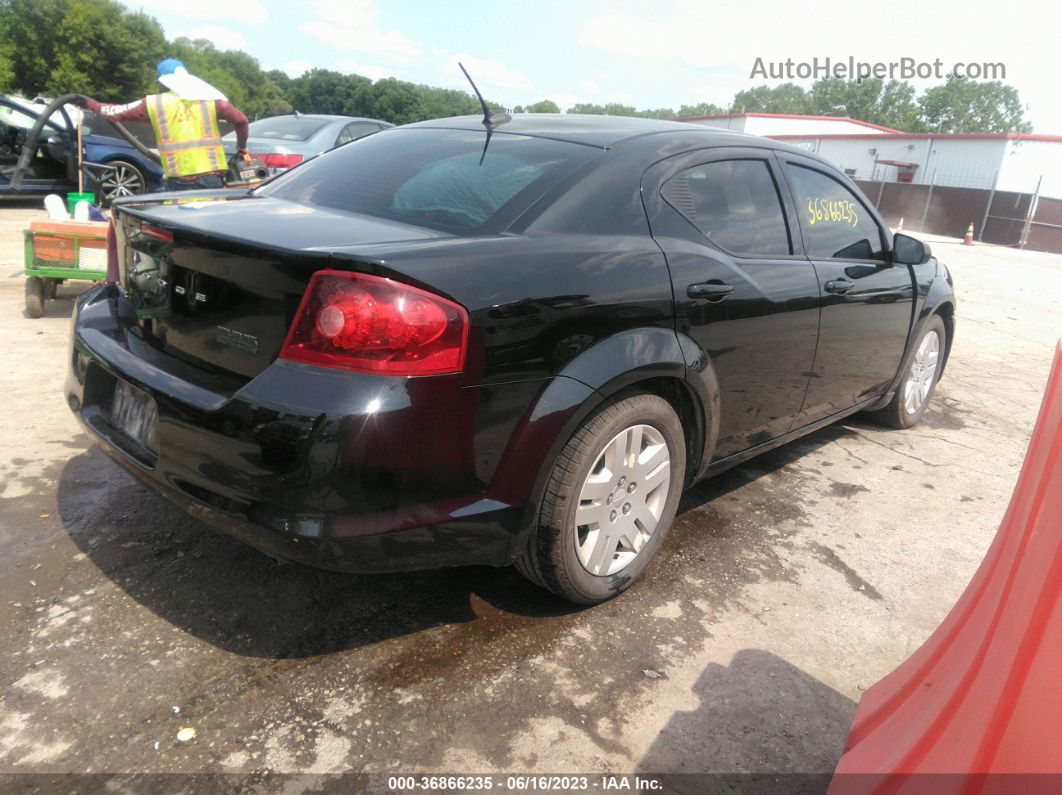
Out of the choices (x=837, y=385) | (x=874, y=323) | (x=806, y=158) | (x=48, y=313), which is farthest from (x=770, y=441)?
(x=48, y=313)

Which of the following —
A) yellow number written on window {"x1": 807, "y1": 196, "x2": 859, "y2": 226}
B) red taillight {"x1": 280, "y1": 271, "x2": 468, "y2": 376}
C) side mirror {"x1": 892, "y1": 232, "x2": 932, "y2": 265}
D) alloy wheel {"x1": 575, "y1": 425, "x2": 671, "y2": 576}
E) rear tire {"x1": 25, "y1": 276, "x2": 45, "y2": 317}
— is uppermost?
yellow number written on window {"x1": 807, "y1": 196, "x2": 859, "y2": 226}

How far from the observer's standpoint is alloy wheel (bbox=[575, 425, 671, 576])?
2533mm

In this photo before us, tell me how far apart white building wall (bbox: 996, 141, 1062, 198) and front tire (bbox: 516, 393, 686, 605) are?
3042 cm

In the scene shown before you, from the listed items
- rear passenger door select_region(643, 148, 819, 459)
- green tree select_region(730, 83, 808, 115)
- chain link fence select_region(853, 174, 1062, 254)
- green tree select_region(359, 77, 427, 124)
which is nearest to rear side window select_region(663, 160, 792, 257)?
rear passenger door select_region(643, 148, 819, 459)

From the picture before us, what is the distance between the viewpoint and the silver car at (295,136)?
354 inches

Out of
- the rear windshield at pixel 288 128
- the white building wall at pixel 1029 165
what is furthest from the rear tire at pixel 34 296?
Result: the white building wall at pixel 1029 165

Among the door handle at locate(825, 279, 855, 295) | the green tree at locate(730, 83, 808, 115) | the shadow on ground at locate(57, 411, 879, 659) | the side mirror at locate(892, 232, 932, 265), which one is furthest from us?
the green tree at locate(730, 83, 808, 115)

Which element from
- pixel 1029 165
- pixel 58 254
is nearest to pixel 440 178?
pixel 58 254

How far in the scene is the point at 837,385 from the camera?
12.4 feet

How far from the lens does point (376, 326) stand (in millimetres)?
2014

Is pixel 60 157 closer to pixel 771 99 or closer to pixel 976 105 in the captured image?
pixel 976 105

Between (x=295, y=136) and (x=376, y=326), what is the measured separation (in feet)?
28.0

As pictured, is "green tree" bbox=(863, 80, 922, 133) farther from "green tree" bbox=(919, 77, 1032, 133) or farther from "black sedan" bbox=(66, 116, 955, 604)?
"black sedan" bbox=(66, 116, 955, 604)

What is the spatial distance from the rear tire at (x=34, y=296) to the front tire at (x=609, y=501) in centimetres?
476
